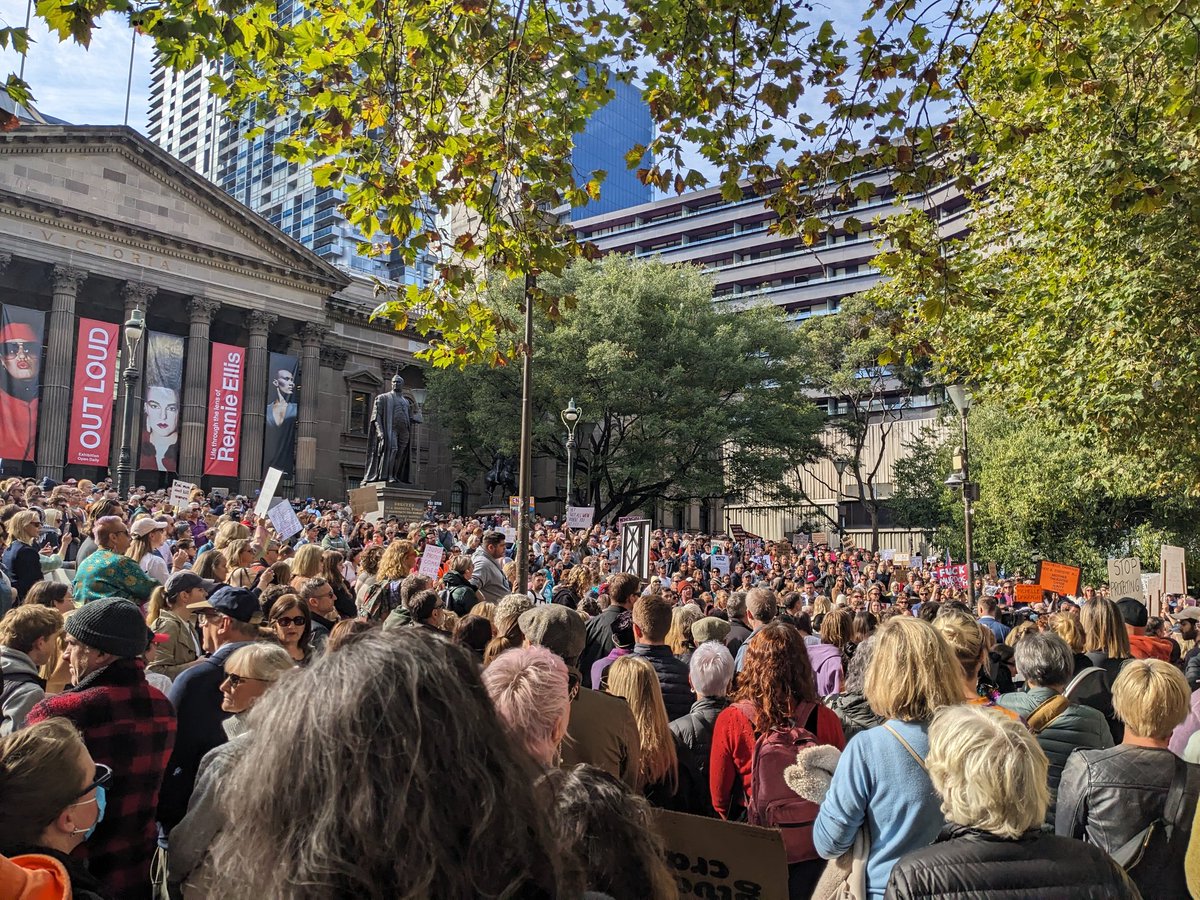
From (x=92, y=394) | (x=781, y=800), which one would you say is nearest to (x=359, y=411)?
(x=92, y=394)

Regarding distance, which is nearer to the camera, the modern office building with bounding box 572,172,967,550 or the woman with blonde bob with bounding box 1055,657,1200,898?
the woman with blonde bob with bounding box 1055,657,1200,898

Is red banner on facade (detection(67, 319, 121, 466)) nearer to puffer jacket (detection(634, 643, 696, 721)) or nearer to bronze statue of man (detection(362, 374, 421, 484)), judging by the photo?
bronze statue of man (detection(362, 374, 421, 484))

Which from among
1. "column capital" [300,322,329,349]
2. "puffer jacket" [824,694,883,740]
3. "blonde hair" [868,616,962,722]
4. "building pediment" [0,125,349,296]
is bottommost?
"puffer jacket" [824,694,883,740]

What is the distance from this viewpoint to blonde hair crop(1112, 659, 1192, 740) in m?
3.73

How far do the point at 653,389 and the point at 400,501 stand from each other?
805 inches

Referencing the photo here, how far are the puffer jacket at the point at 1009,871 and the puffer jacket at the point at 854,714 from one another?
197cm

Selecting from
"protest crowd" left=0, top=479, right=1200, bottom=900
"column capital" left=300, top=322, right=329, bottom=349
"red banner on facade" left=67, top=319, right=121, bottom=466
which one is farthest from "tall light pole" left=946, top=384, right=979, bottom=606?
"column capital" left=300, top=322, right=329, bottom=349

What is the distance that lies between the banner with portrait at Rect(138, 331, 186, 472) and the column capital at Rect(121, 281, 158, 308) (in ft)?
5.69

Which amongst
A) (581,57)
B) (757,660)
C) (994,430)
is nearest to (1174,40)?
(581,57)

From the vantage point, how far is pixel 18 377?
1207 inches

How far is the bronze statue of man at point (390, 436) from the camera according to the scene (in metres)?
23.8

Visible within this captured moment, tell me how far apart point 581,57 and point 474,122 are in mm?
975

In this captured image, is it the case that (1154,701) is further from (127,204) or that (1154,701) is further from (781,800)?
(127,204)

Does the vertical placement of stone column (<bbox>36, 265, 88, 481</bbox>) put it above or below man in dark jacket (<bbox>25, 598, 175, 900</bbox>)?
above
